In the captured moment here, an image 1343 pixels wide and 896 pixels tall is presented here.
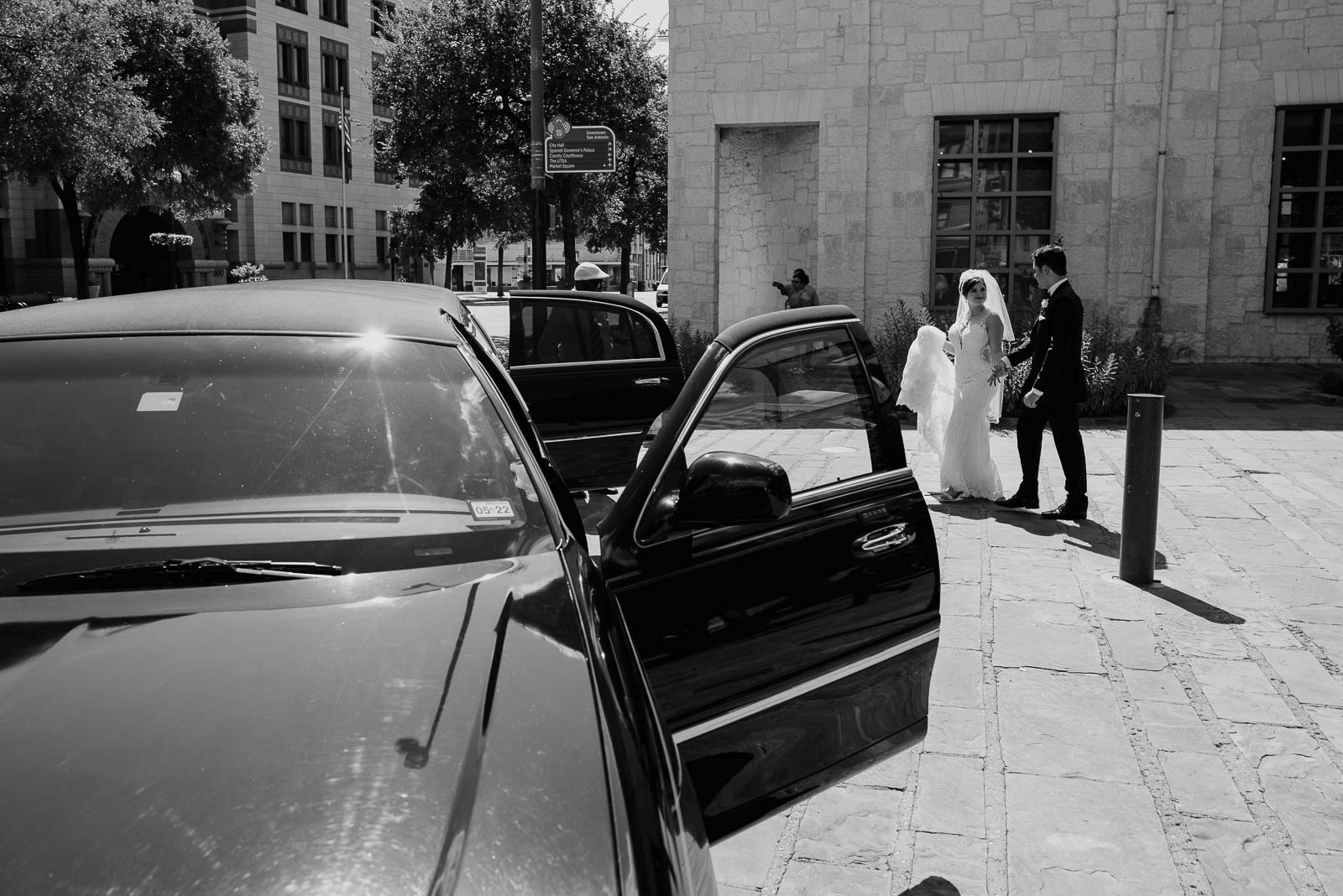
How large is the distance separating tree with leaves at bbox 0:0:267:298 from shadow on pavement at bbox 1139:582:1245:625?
22.6m

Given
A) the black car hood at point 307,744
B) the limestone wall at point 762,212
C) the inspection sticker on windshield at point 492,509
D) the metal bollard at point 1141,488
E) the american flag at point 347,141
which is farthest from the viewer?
the american flag at point 347,141

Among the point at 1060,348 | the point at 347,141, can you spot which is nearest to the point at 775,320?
the point at 1060,348

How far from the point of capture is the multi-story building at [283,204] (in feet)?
151

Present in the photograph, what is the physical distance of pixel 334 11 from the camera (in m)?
63.1

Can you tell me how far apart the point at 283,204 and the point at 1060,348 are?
58.1 metres

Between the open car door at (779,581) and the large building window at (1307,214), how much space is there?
15.5 metres

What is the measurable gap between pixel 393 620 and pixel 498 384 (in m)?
Answer: 1.10

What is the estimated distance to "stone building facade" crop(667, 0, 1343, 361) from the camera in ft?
53.6

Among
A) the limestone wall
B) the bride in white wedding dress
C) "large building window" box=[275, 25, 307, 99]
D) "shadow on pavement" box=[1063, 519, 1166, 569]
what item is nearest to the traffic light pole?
the limestone wall

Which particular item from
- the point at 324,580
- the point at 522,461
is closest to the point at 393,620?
the point at 324,580

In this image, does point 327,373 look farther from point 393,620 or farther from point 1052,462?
point 1052,462

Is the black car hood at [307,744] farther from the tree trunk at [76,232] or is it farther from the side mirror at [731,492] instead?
the tree trunk at [76,232]

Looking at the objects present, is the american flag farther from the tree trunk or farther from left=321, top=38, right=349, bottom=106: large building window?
the tree trunk

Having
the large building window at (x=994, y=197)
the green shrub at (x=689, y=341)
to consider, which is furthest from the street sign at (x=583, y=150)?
the large building window at (x=994, y=197)
